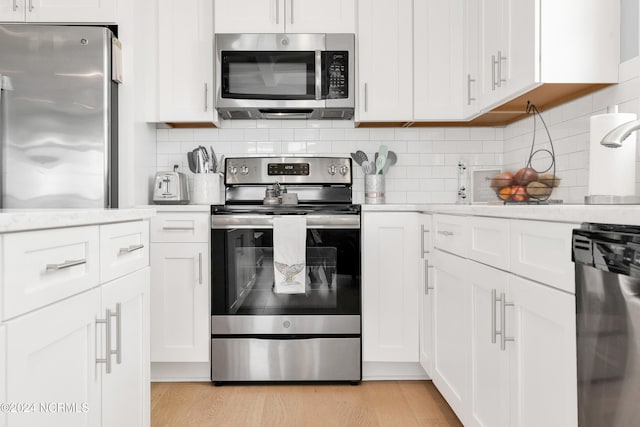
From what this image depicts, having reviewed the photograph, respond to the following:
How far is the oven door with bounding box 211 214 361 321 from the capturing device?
2.66 m

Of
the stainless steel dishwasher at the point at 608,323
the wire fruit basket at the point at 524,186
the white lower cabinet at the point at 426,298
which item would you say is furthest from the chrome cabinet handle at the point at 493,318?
the white lower cabinet at the point at 426,298

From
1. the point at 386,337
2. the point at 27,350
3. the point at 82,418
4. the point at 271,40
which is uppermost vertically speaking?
the point at 271,40

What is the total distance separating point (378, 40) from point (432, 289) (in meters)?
1.41

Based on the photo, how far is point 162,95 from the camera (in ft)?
9.53

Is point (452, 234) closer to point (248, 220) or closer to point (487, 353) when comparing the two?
point (487, 353)

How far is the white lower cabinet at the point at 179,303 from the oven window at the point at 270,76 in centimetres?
89

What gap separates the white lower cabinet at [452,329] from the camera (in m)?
1.91

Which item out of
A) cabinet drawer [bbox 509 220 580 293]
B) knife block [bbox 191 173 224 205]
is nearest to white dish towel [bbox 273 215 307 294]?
knife block [bbox 191 173 224 205]

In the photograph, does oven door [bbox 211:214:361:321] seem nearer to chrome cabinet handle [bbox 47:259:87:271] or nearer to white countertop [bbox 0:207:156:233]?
white countertop [bbox 0:207:156:233]

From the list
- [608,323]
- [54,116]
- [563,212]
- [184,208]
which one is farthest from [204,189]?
[608,323]

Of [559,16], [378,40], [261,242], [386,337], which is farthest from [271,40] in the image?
[386,337]

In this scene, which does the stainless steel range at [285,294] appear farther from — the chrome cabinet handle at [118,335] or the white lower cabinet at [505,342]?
the chrome cabinet handle at [118,335]

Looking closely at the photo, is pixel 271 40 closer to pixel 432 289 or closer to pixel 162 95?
pixel 162 95

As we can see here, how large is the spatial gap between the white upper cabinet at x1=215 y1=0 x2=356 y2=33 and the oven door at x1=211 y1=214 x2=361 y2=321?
3.43 feet
